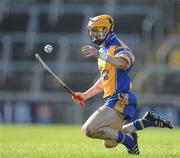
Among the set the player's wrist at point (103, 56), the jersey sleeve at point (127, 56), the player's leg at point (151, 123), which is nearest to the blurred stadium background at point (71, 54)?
the player's leg at point (151, 123)

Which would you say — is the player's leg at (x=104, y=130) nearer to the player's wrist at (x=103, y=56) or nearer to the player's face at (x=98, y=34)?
the player's wrist at (x=103, y=56)

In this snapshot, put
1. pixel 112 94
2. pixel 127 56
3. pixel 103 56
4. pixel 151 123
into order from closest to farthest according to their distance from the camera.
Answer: pixel 103 56, pixel 127 56, pixel 112 94, pixel 151 123

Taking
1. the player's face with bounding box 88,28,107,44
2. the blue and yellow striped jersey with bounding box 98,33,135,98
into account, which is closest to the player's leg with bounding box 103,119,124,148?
the blue and yellow striped jersey with bounding box 98,33,135,98

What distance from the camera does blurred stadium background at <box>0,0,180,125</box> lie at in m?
29.5

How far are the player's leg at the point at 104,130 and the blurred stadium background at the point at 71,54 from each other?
56.7 ft

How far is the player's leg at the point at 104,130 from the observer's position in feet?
35.1

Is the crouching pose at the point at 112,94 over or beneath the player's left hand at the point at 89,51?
beneath

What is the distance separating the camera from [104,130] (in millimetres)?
10711

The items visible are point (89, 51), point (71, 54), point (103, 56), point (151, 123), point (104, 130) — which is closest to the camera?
point (89, 51)

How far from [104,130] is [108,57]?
1038 mm

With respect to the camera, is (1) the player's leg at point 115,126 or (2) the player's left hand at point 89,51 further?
(1) the player's leg at point 115,126

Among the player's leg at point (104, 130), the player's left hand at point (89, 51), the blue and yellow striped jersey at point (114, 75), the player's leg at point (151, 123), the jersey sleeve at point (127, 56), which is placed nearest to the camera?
the player's left hand at point (89, 51)

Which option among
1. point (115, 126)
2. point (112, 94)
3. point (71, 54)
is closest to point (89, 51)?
point (112, 94)

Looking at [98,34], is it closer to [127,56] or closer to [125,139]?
[127,56]
